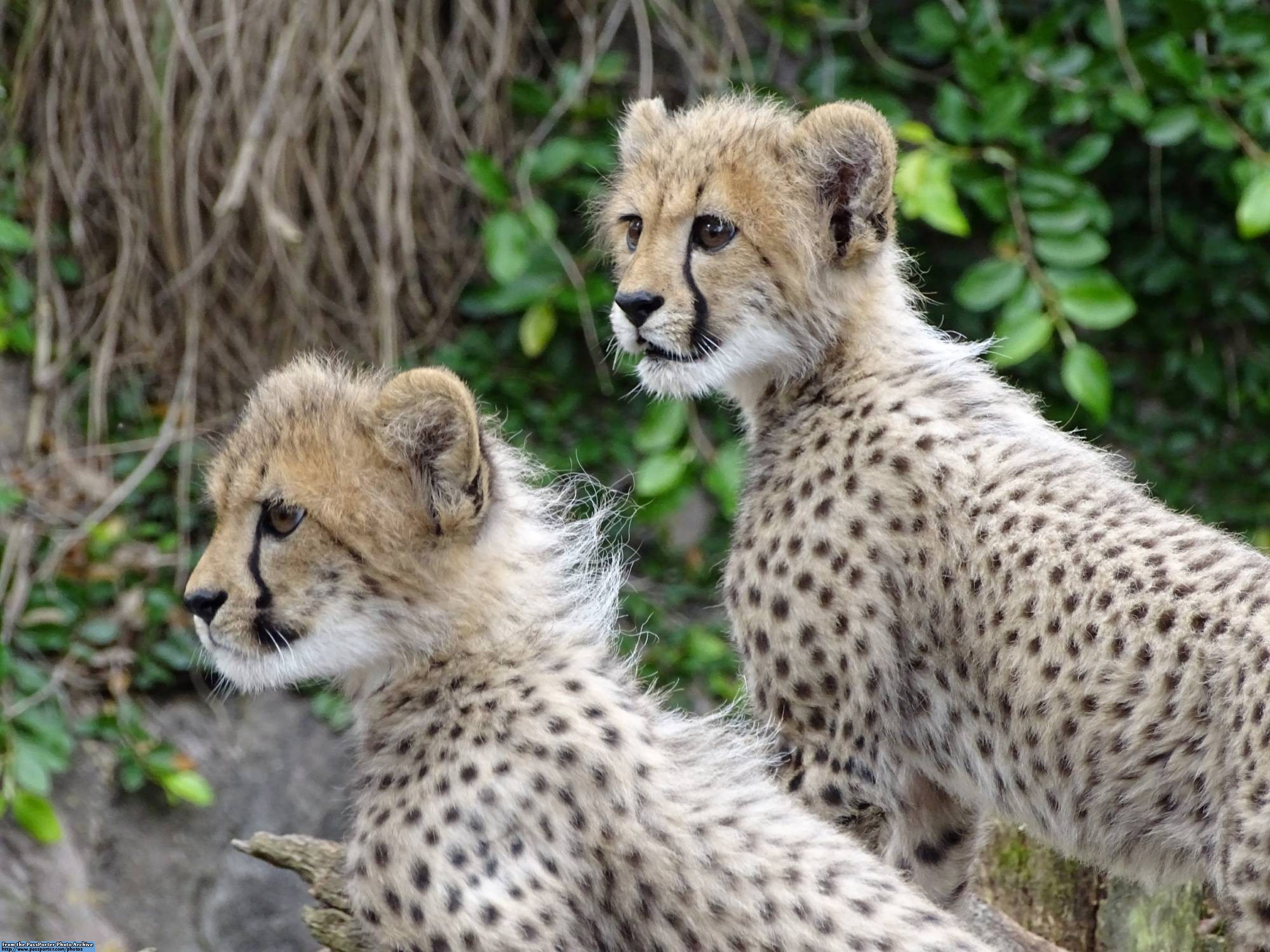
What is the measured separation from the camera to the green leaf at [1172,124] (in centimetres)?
481

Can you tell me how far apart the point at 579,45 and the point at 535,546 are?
305 cm

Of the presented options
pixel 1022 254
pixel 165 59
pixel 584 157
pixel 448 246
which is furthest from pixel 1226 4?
pixel 165 59

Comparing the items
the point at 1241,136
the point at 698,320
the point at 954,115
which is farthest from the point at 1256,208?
the point at 698,320

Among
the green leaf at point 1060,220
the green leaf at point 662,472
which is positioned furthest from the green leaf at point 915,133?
the green leaf at point 662,472

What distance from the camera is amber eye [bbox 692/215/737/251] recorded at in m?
3.00

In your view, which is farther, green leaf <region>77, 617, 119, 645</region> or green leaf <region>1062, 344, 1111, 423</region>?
green leaf <region>77, 617, 119, 645</region>

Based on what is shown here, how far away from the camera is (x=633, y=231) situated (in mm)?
3168

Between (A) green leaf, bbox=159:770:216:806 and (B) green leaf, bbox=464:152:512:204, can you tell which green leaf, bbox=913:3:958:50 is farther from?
(A) green leaf, bbox=159:770:216:806

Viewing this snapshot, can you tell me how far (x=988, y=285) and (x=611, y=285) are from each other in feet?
3.72

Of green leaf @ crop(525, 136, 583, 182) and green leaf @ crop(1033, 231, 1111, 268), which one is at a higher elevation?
green leaf @ crop(1033, 231, 1111, 268)

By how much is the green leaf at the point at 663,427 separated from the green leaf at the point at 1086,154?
1305 mm

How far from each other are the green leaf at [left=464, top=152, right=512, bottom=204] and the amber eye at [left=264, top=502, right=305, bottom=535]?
2630mm

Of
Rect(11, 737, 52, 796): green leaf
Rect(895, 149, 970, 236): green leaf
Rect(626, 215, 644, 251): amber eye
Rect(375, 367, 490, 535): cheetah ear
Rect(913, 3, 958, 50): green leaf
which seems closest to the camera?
Rect(375, 367, 490, 535): cheetah ear

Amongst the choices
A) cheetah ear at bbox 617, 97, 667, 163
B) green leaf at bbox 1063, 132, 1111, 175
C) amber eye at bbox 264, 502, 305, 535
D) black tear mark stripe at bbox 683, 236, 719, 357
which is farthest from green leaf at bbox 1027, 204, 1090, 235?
amber eye at bbox 264, 502, 305, 535
